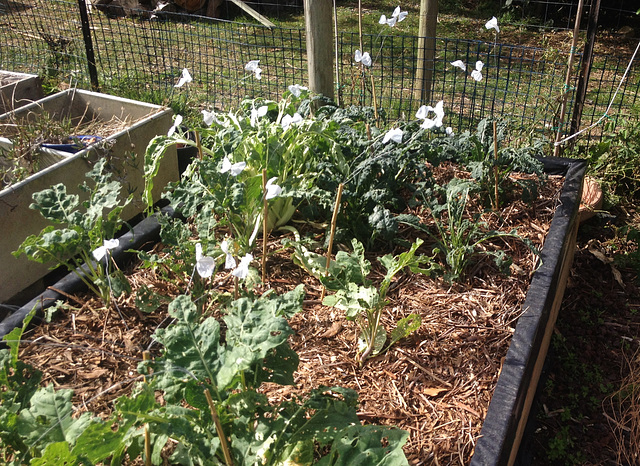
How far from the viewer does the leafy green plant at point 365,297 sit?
85.6 inches

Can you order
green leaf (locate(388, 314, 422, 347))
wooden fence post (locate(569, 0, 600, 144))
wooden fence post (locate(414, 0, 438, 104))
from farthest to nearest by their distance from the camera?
wooden fence post (locate(414, 0, 438, 104))
wooden fence post (locate(569, 0, 600, 144))
green leaf (locate(388, 314, 422, 347))

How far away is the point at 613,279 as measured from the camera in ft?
12.0

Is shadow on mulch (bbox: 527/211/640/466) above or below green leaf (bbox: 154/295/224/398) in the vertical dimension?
below

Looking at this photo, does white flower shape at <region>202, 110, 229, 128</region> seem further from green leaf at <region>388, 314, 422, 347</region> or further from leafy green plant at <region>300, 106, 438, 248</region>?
green leaf at <region>388, 314, 422, 347</region>

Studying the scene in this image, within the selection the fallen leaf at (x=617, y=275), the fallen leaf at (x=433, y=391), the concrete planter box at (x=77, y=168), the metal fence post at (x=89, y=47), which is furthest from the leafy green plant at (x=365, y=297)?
the metal fence post at (x=89, y=47)

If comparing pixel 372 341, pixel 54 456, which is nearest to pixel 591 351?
pixel 372 341

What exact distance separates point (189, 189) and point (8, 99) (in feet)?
9.22

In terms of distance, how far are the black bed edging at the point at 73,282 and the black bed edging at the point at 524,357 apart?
157 cm

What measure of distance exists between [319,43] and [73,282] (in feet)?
6.32

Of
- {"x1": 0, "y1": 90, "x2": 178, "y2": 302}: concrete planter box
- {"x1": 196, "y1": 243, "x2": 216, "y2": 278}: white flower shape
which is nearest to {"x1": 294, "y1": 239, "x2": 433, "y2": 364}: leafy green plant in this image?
{"x1": 196, "y1": 243, "x2": 216, "y2": 278}: white flower shape

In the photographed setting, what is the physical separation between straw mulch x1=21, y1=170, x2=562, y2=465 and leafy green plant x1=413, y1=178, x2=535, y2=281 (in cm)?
9

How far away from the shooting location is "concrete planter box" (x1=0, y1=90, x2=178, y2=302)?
117 inches

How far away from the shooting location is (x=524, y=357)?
208 cm

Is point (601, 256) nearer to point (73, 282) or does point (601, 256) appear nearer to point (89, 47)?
point (73, 282)
